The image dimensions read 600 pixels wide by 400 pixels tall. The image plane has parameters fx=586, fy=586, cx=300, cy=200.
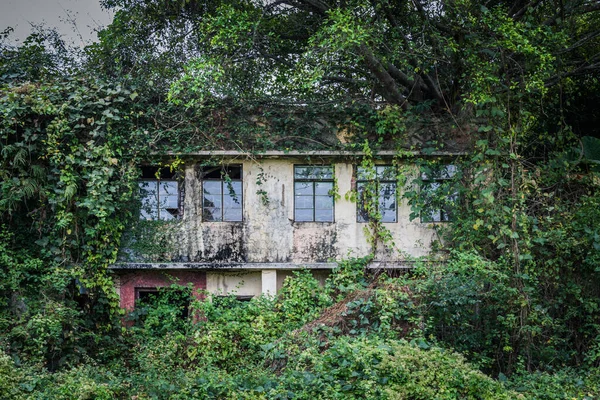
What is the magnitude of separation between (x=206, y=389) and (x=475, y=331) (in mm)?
5156

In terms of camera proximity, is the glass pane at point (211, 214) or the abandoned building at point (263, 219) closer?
the abandoned building at point (263, 219)

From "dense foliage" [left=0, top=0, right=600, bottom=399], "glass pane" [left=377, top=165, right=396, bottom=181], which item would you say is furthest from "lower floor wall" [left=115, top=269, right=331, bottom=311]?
"glass pane" [left=377, top=165, right=396, bottom=181]

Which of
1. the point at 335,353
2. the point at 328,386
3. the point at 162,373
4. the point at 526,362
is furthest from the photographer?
the point at 526,362

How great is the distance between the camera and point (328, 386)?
7637 millimetres

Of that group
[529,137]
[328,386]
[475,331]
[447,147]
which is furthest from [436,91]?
[328,386]

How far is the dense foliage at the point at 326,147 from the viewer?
30.0ft

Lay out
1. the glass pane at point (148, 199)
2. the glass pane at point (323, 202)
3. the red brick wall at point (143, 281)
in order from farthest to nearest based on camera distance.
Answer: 1. the glass pane at point (323, 202)
2. the glass pane at point (148, 199)
3. the red brick wall at point (143, 281)

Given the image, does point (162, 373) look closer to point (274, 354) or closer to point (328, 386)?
point (274, 354)

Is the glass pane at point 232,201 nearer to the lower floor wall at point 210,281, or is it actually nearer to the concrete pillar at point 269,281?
the lower floor wall at point 210,281

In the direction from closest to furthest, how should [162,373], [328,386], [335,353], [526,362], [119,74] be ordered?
[328,386] → [335,353] → [162,373] → [526,362] → [119,74]

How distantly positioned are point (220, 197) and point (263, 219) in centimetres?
112

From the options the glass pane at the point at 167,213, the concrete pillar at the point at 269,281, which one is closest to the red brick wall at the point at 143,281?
the glass pane at the point at 167,213

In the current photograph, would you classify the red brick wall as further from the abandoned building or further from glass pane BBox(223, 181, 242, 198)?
glass pane BBox(223, 181, 242, 198)

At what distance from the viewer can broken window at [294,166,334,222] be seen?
13602mm
